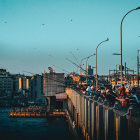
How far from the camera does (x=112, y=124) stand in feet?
35.6

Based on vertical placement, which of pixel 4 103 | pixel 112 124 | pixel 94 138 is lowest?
pixel 4 103

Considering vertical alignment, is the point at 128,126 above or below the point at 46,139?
above

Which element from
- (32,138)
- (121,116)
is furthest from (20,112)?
(121,116)

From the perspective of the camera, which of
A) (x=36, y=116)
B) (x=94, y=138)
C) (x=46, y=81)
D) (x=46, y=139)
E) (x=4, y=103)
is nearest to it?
(x=94, y=138)

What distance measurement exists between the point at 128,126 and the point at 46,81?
6576 centimetres

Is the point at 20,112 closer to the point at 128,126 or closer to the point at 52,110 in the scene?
the point at 52,110

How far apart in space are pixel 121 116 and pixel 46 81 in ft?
214

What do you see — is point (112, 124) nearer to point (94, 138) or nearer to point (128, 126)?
point (128, 126)

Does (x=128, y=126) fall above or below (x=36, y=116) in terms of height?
above

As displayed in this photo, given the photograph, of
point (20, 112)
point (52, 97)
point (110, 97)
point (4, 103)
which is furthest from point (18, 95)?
point (110, 97)

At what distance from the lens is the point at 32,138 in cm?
4459

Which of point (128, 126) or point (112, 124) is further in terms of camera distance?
point (112, 124)

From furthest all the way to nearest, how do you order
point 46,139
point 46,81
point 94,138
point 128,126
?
point 46,81, point 46,139, point 94,138, point 128,126

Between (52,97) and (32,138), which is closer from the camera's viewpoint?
(32,138)
